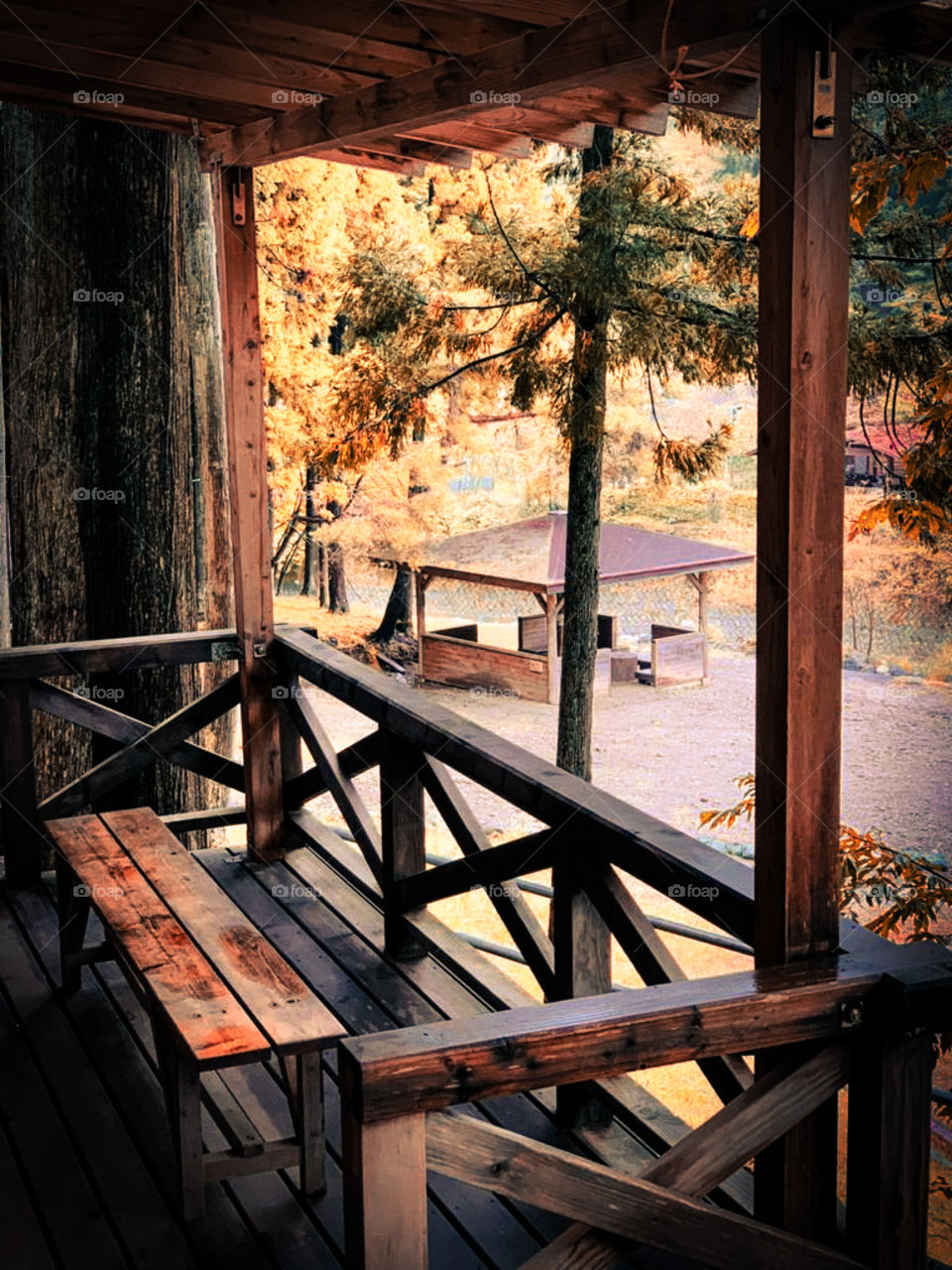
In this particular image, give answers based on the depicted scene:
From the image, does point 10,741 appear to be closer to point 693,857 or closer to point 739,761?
point 693,857

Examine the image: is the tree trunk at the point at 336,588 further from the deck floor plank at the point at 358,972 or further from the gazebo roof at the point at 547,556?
the deck floor plank at the point at 358,972

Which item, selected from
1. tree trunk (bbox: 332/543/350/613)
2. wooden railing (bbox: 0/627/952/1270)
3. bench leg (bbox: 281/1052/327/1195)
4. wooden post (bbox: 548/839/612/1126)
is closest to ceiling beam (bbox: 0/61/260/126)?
wooden railing (bbox: 0/627/952/1270)

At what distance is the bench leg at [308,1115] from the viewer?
277 cm

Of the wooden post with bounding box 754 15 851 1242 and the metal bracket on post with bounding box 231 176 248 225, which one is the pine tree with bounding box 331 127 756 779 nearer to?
the metal bracket on post with bounding box 231 176 248 225

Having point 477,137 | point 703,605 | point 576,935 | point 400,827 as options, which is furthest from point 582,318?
point 703,605

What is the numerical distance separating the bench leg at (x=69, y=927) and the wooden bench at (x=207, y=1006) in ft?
0.78

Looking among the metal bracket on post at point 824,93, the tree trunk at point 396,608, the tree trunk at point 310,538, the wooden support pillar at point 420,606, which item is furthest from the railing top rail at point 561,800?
the tree trunk at point 396,608

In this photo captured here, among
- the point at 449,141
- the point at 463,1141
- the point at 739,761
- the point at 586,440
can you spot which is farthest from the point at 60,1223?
the point at 739,761

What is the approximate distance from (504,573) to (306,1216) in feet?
53.9

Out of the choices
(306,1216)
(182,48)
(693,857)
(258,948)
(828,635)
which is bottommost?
(306,1216)

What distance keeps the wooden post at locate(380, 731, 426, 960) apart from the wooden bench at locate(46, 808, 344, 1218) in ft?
1.93

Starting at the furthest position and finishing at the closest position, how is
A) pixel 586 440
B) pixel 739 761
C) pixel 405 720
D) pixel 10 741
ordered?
1. pixel 739 761
2. pixel 586 440
3. pixel 10 741
4. pixel 405 720

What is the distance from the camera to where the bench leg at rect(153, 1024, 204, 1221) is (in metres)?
2.72

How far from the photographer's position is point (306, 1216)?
9.23 ft
